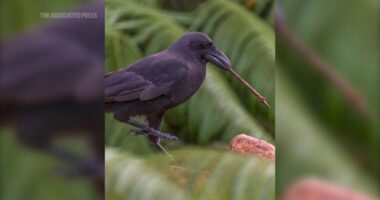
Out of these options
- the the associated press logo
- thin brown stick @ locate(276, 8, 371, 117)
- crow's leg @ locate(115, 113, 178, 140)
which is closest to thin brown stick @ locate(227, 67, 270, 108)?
thin brown stick @ locate(276, 8, 371, 117)

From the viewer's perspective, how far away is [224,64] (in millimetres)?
2498

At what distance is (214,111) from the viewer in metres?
2.49

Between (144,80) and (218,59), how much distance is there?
31 cm

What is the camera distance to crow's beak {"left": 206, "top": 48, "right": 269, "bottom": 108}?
2.48 metres

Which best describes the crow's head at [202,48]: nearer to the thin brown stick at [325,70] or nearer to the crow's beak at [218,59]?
the crow's beak at [218,59]

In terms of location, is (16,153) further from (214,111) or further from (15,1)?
(214,111)

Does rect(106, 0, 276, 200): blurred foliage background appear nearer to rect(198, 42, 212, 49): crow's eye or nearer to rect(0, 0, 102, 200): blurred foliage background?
rect(198, 42, 212, 49): crow's eye

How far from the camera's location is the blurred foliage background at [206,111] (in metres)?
2.41

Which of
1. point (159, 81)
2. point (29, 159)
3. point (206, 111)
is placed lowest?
point (29, 159)

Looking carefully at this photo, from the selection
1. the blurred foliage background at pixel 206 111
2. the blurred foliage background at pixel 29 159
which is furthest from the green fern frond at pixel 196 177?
the blurred foliage background at pixel 29 159

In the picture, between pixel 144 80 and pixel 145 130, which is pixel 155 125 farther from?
pixel 144 80

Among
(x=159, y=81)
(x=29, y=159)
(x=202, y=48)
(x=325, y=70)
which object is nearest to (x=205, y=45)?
(x=202, y=48)

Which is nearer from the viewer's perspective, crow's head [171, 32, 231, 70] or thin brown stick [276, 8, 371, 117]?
crow's head [171, 32, 231, 70]

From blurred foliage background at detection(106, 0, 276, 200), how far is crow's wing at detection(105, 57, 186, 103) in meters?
0.05
